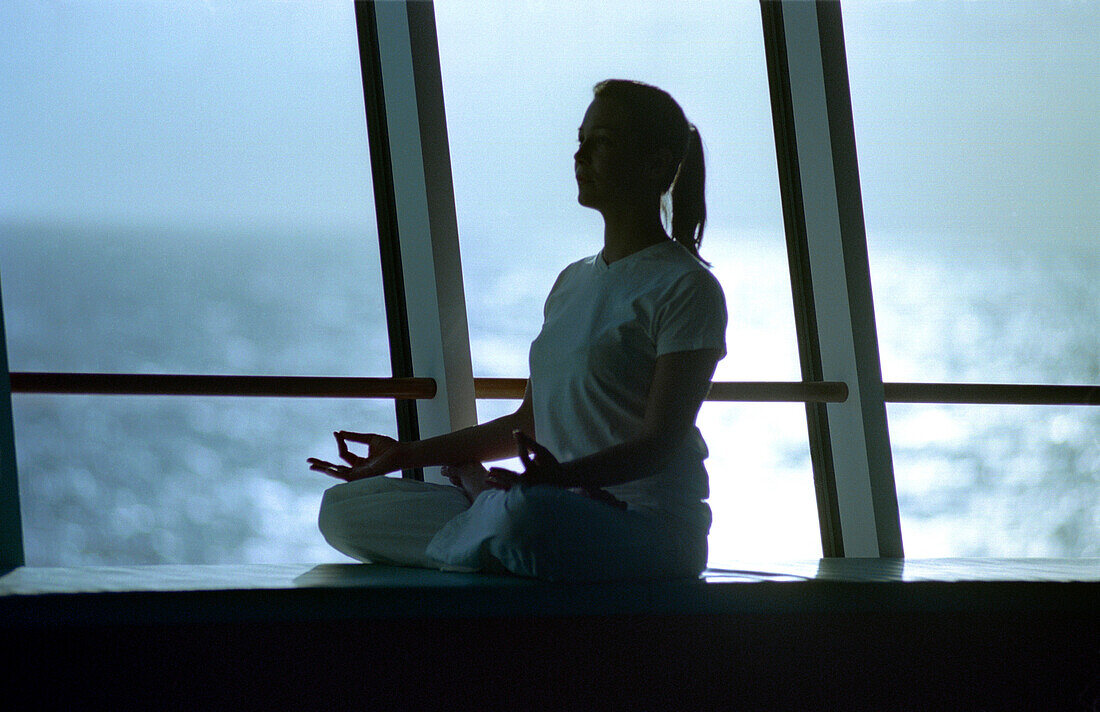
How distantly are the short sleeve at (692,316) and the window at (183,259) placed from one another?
4.36 feet

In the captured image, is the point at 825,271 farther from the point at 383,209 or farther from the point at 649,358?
the point at 649,358

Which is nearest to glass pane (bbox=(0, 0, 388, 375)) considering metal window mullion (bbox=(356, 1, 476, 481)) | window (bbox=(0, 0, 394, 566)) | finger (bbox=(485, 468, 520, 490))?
window (bbox=(0, 0, 394, 566))

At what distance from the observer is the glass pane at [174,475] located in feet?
8.03

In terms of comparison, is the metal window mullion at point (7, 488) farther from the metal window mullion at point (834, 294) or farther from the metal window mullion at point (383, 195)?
the metal window mullion at point (834, 294)

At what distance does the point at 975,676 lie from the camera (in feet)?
4.22

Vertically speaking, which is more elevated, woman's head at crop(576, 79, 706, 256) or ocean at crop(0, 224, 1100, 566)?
woman's head at crop(576, 79, 706, 256)

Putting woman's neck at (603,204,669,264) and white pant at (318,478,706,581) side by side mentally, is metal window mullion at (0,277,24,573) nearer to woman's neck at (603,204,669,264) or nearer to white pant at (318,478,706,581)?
white pant at (318,478,706,581)

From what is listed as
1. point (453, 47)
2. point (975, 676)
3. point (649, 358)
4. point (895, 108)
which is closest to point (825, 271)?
point (895, 108)

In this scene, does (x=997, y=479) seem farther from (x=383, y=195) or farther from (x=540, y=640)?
(x=540, y=640)

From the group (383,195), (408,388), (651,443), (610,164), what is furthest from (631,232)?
(383,195)

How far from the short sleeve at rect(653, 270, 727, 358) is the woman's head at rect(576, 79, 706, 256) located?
0.24m

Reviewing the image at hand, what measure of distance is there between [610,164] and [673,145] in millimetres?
115

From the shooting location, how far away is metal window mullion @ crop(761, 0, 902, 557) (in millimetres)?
2633

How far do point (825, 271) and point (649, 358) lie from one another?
1.43 m
